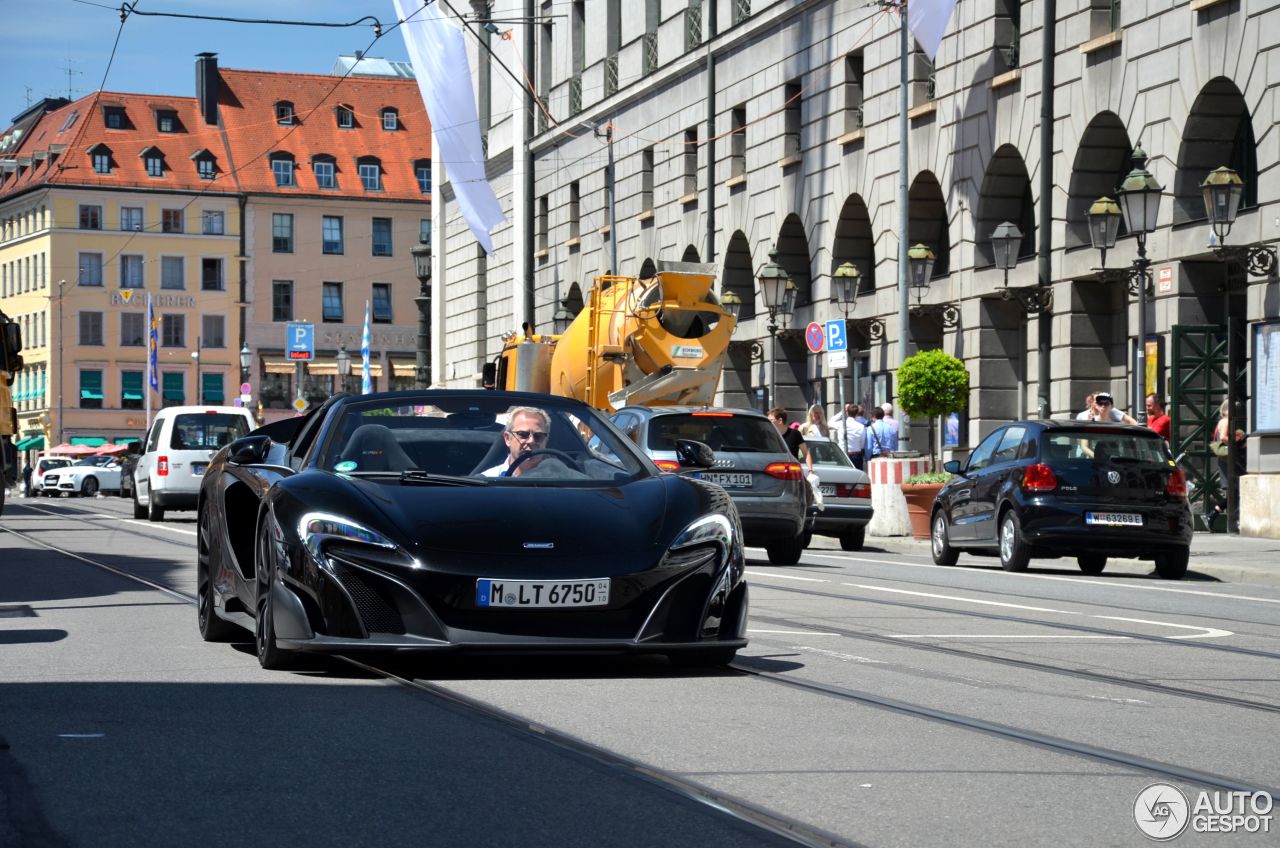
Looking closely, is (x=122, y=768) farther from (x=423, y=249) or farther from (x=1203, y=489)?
(x=423, y=249)

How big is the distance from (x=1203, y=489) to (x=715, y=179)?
2055cm

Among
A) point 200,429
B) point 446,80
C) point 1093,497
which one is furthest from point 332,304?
point 1093,497

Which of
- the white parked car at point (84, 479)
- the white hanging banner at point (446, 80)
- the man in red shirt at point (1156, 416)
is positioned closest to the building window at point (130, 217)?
the white parked car at point (84, 479)

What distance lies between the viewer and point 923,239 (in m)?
38.3

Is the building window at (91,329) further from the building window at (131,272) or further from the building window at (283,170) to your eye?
the building window at (283,170)

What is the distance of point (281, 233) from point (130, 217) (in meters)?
7.62

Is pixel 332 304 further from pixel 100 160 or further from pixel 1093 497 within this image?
pixel 1093 497

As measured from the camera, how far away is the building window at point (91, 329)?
359 feet

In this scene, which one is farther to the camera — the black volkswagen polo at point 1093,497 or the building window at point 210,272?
the building window at point 210,272

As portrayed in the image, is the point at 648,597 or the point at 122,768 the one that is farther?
the point at 648,597

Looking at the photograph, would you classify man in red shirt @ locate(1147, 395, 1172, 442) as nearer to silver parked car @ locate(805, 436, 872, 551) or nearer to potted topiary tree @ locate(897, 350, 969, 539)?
silver parked car @ locate(805, 436, 872, 551)

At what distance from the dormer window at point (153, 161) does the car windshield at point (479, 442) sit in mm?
103036

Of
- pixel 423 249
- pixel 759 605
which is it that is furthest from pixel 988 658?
pixel 423 249

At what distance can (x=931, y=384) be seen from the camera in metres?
31.2
